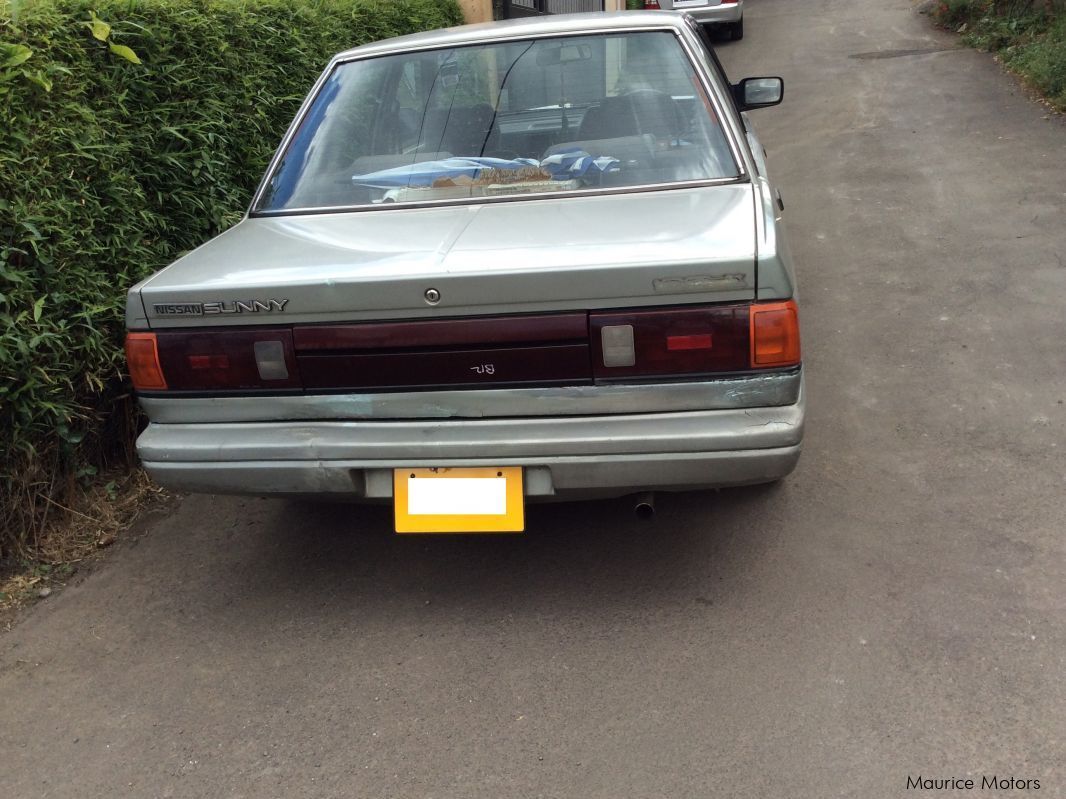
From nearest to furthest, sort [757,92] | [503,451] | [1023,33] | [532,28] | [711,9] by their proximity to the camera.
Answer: [503,451] < [532,28] < [757,92] < [1023,33] < [711,9]

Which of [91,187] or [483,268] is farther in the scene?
[91,187]

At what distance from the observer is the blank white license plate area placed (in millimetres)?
2758

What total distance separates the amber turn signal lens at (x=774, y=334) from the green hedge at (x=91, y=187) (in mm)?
1855

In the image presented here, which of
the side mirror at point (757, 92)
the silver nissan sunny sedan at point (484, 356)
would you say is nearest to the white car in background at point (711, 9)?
the side mirror at point (757, 92)

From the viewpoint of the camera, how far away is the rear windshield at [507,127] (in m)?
3.40

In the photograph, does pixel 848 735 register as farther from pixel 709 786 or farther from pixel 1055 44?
pixel 1055 44

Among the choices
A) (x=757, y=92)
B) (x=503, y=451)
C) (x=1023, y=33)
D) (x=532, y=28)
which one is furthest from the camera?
(x=1023, y=33)

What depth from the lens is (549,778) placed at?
2396mm

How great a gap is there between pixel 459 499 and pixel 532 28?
201cm

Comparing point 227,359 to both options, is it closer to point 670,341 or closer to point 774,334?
point 670,341

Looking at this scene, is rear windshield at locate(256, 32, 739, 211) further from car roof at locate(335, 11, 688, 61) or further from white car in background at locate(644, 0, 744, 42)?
white car in background at locate(644, 0, 744, 42)

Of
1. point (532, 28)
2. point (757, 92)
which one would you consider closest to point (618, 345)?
point (532, 28)

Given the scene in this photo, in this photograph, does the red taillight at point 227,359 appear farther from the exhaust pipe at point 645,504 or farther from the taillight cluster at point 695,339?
the exhaust pipe at point 645,504

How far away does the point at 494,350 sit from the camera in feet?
8.72
